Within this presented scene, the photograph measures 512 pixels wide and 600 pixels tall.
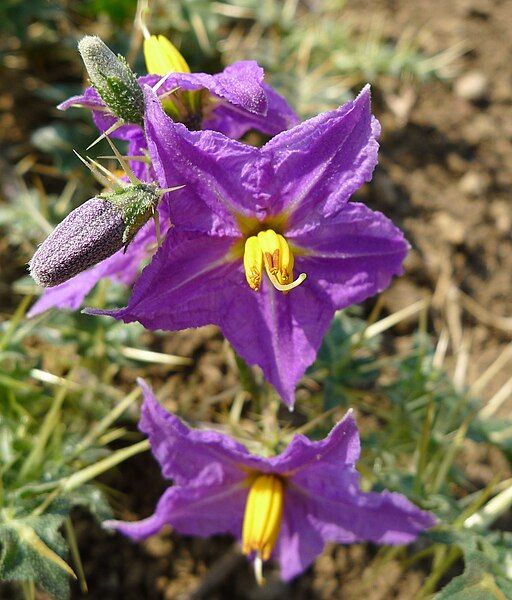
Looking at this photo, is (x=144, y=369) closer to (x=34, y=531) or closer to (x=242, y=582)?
(x=242, y=582)

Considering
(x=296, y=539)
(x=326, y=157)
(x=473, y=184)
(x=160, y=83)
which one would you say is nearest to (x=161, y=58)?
(x=160, y=83)

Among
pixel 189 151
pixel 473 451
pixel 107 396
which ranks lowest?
pixel 473 451

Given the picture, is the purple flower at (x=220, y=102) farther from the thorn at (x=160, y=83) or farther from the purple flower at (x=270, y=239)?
the purple flower at (x=270, y=239)

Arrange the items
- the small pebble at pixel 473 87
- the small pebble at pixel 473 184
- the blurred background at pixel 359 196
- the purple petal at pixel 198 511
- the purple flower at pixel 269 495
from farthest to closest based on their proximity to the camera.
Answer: the small pebble at pixel 473 87, the small pebble at pixel 473 184, the blurred background at pixel 359 196, the purple petal at pixel 198 511, the purple flower at pixel 269 495

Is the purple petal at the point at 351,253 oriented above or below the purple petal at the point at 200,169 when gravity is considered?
below

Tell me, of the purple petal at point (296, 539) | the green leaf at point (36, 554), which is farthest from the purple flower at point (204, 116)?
the purple petal at point (296, 539)

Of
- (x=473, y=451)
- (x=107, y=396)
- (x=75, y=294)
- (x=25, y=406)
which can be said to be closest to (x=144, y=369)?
(x=107, y=396)

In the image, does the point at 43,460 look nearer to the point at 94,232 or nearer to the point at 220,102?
the point at 94,232

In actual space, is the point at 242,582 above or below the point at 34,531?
below
